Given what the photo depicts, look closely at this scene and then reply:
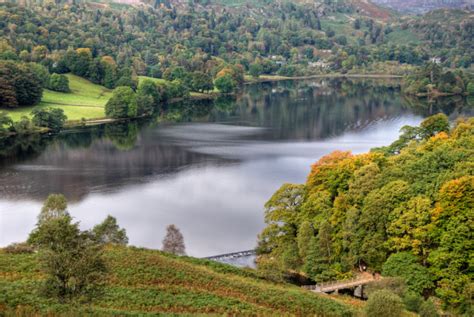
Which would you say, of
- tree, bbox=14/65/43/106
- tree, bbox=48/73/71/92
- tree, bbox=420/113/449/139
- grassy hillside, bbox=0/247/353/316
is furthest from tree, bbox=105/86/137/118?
grassy hillside, bbox=0/247/353/316

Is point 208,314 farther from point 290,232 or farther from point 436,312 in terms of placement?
point 290,232

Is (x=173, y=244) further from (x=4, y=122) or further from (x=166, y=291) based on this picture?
(x=4, y=122)

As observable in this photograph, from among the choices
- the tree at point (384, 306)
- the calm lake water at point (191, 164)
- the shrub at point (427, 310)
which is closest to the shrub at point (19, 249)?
the calm lake water at point (191, 164)

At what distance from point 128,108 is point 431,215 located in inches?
3009

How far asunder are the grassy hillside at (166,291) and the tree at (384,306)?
8.50 feet

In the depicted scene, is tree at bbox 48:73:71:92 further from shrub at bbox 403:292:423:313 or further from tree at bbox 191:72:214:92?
shrub at bbox 403:292:423:313

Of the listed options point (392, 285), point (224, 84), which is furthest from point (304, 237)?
point (224, 84)

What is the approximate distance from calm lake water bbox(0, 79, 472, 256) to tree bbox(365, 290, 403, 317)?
18964 mm

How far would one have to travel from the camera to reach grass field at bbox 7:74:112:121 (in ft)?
322

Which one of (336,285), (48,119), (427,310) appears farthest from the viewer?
(48,119)

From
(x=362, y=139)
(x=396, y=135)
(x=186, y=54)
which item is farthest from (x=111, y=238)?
(x=186, y=54)

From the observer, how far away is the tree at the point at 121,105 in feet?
332

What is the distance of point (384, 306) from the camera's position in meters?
24.7

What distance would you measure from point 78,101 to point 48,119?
20.2m
